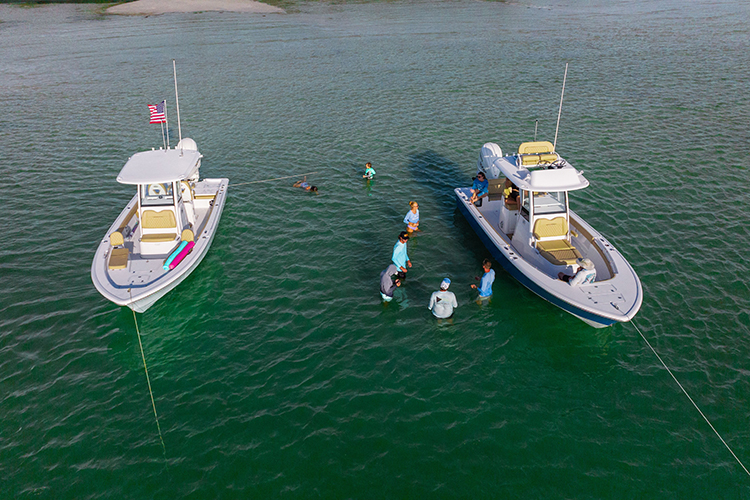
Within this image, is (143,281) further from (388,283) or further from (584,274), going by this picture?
(584,274)

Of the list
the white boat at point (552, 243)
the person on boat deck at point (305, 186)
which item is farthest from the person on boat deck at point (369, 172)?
the white boat at point (552, 243)

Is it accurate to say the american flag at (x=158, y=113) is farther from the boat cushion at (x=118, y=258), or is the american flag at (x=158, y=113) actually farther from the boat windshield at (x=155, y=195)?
the boat cushion at (x=118, y=258)

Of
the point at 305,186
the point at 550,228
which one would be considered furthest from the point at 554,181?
the point at 305,186

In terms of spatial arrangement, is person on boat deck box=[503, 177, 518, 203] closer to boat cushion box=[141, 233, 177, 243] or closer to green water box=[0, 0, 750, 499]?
green water box=[0, 0, 750, 499]

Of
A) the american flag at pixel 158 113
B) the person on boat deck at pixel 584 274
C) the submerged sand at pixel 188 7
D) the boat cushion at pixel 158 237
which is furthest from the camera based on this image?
the submerged sand at pixel 188 7

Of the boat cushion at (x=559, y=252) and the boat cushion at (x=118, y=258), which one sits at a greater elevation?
the boat cushion at (x=559, y=252)

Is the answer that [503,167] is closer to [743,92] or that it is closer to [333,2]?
[743,92]

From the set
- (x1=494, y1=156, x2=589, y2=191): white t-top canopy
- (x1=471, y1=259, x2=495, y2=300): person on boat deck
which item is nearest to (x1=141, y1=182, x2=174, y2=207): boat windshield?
(x1=471, y1=259, x2=495, y2=300): person on boat deck
